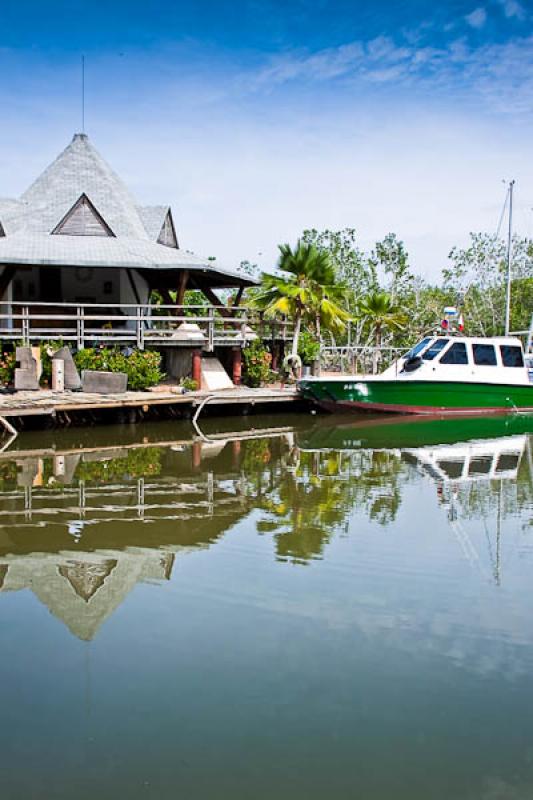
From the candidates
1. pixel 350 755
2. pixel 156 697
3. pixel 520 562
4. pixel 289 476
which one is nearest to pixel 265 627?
pixel 156 697

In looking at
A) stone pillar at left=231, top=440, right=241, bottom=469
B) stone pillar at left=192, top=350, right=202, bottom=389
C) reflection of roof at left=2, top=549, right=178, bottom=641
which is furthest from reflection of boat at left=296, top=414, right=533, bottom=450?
reflection of roof at left=2, top=549, right=178, bottom=641

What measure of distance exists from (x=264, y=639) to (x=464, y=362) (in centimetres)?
1597

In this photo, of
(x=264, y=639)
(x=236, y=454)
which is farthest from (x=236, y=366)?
(x=264, y=639)

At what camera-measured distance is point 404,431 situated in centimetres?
1795

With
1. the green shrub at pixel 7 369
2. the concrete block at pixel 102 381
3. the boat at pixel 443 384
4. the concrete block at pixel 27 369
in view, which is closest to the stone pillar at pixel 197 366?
the concrete block at pixel 102 381

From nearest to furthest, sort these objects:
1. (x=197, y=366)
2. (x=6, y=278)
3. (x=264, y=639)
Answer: (x=264, y=639) < (x=197, y=366) < (x=6, y=278)

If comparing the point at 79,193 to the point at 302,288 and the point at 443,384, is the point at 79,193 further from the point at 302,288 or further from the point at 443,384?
the point at 443,384

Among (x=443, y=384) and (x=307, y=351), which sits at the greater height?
(x=307, y=351)

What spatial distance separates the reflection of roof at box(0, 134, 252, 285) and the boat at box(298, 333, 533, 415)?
14.7 ft

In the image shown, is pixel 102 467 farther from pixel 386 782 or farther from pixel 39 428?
pixel 386 782

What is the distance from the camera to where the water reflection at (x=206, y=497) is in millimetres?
7773

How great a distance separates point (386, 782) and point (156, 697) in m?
1.63

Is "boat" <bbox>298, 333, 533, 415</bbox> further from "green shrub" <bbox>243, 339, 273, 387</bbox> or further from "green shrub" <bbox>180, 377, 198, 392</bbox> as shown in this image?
"green shrub" <bbox>180, 377, 198, 392</bbox>

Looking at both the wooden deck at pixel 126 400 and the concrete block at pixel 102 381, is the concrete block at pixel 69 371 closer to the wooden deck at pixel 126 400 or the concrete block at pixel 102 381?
the concrete block at pixel 102 381
